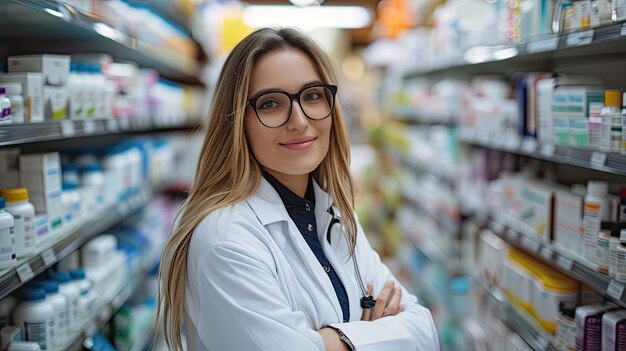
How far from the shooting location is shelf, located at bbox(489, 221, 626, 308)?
1886 millimetres

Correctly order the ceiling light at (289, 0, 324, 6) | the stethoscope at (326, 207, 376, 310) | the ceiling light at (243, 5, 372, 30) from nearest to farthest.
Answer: the stethoscope at (326, 207, 376, 310), the ceiling light at (289, 0, 324, 6), the ceiling light at (243, 5, 372, 30)

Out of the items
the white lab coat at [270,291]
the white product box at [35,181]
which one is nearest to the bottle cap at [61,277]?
the white product box at [35,181]

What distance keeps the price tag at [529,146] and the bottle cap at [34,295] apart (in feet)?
6.89

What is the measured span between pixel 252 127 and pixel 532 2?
1.49m

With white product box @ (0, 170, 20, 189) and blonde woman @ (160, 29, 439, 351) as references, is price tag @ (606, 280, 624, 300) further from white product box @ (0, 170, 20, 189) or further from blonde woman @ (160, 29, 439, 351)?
white product box @ (0, 170, 20, 189)

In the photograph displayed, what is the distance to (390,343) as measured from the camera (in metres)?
1.71

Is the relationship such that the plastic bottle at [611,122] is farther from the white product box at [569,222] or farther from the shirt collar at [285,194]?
the shirt collar at [285,194]

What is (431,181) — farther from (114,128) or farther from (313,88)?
(313,88)

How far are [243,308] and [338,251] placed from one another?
0.50 metres

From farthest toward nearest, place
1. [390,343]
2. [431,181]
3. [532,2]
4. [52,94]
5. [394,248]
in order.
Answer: [394,248] < [431,181] < [532,2] < [52,94] < [390,343]

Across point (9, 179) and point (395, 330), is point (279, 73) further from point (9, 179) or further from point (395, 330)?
point (9, 179)

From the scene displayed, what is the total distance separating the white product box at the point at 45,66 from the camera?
7.48 feet

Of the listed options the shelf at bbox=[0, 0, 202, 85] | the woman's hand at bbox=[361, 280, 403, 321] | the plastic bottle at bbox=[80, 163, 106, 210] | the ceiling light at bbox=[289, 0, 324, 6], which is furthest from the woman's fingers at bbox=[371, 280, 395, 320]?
the ceiling light at bbox=[289, 0, 324, 6]

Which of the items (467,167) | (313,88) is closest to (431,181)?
(467,167)
